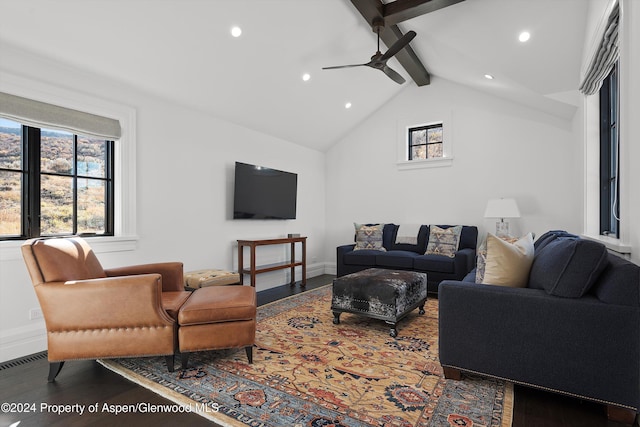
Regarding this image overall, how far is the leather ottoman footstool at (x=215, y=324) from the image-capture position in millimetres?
2305

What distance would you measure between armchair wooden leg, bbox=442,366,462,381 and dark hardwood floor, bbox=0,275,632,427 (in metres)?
0.33

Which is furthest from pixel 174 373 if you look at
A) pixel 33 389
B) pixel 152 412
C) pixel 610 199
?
pixel 610 199

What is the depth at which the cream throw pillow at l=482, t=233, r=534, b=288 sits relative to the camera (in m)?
2.18

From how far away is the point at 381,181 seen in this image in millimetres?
Result: 6117

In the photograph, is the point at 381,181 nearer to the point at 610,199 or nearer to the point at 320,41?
the point at 320,41

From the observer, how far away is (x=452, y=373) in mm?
2189

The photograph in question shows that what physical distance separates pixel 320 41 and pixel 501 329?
3.53 metres

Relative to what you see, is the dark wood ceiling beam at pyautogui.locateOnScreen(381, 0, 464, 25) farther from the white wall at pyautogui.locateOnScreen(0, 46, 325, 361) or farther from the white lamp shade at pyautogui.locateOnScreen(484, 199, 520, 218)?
the white lamp shade at pyautogui.locateOnScreen(484, 199, 520, 218)

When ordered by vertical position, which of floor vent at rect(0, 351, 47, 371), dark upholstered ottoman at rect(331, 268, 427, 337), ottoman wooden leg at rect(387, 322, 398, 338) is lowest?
floor vent at rect(0, 351, 47, 371)

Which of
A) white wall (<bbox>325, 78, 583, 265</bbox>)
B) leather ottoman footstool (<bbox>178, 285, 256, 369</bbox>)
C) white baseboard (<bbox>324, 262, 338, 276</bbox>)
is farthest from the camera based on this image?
white baseboard (<bbox>324, 262, 338, 276</bbox>)

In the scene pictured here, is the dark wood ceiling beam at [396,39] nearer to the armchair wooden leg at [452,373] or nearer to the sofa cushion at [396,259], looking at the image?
the sofa cushion at [396,259]

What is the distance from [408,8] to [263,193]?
293 cm

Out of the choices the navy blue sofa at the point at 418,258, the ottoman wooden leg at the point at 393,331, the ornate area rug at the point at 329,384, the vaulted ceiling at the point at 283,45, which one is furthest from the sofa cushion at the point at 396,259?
the vaulted ceiling at the point at 283,45

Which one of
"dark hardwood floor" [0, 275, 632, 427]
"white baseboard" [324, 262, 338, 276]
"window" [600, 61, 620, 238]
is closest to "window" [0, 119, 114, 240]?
"dark hardwood floor" [0, 275, 632, 427]
